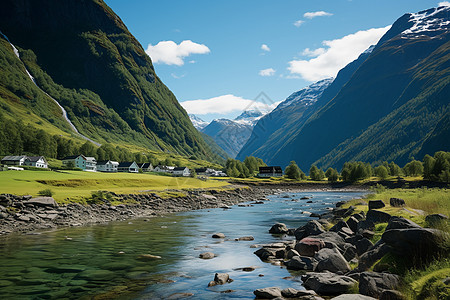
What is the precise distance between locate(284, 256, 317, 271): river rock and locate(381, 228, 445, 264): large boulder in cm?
716

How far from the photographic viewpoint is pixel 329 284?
54.0 feet

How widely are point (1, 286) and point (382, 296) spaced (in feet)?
65.4

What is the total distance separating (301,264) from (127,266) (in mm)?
12412

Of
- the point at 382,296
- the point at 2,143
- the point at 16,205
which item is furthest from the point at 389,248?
the point at 2,143

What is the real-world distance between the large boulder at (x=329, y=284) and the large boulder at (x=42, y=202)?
3962 centimetres

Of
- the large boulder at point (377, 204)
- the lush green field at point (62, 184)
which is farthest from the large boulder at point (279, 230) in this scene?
the lush green field at point (62, 184)

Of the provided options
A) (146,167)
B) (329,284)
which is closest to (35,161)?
(146,167)

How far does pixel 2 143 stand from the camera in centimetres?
12825

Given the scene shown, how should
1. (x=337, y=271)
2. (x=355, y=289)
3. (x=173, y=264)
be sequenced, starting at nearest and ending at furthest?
(x=355, y=289) → (x=337, y=271) → (x=173, y=264)

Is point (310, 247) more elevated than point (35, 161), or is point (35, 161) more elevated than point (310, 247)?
point (35, 161)

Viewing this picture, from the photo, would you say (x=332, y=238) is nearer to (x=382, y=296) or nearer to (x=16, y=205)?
(x=382, y=296)

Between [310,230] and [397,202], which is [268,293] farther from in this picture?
[397,202]

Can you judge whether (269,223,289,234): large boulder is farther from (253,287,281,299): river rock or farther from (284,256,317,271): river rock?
(253,287,281,299): river rock

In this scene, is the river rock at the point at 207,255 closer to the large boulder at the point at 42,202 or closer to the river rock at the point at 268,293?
the river rock at the point at 268,293
